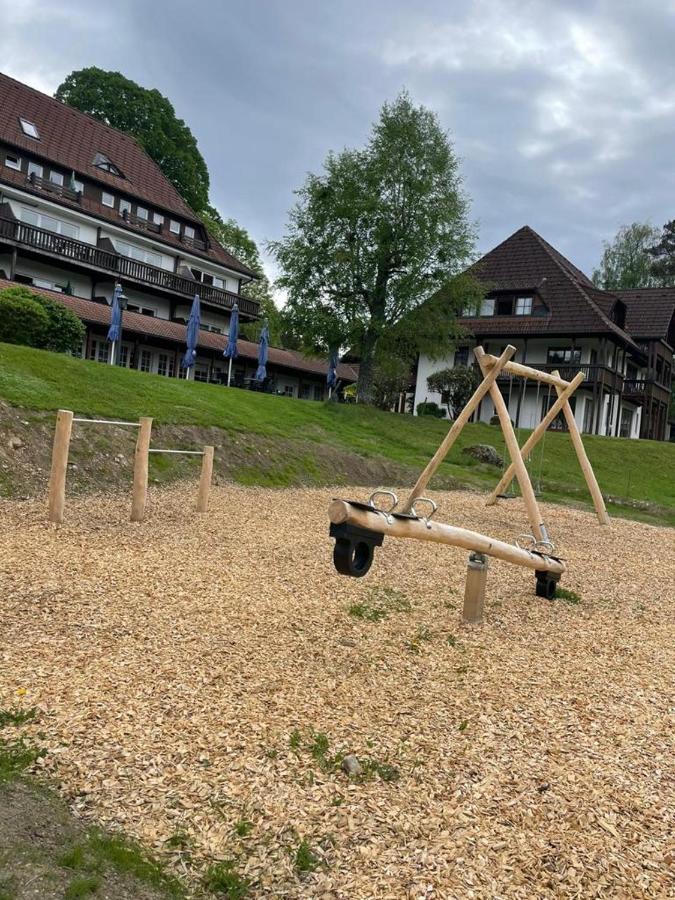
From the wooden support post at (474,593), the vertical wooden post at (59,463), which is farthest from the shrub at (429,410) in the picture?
the wooden support post at (474,593)

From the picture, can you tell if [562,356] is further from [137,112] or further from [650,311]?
[137,112]

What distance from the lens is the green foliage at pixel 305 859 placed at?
2771mm

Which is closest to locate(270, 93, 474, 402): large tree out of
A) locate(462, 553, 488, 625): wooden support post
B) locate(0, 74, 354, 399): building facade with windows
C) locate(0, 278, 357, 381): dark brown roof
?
A: locate(0, 278, 357, 381): dark brown roof

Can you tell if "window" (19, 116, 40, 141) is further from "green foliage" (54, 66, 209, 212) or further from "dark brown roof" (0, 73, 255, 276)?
"green foliage" (54, 66, 209, 212)

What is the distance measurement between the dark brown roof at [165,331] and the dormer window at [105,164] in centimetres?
1033

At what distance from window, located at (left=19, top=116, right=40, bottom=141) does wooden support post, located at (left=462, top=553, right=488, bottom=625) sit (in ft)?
122

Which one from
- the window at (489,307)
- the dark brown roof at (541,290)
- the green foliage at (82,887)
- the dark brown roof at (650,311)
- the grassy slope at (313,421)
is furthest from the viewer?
the dark brown roof at (650,311)

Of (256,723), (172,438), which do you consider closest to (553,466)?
(172,438)

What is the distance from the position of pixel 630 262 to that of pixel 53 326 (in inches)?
1799

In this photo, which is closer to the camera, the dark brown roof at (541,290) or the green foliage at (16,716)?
the green foliage at (16,716)

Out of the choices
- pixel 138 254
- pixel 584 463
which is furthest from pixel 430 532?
pixel 138 254

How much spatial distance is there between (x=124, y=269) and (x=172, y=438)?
78.8ft

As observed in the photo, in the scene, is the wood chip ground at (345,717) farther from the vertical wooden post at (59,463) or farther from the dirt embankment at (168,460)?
the dirt embankment at (168,460)

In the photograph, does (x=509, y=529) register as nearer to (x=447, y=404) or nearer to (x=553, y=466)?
(x=553, y=466)
